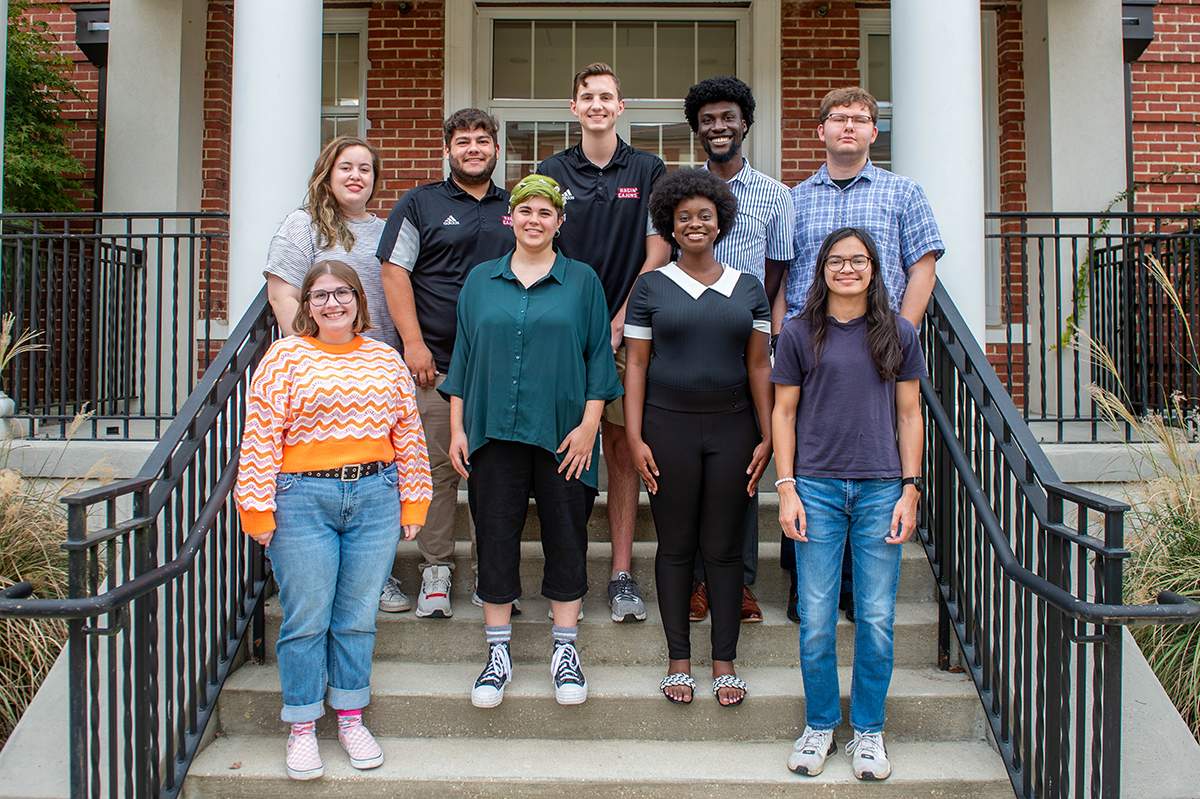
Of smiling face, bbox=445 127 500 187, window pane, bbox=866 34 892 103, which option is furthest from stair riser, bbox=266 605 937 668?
window pane, bbox=866 34 892 103

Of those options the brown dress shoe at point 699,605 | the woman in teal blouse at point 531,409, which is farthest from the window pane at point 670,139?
the brown dress shoe at point 699,605

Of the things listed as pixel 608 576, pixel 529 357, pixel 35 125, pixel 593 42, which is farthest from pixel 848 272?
pixel 35 125

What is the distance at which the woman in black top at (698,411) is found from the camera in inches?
104

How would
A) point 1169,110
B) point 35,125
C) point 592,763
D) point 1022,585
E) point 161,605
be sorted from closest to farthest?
point 1022,585
point 592,763
point 161,605
point 35,125
point 1169,110

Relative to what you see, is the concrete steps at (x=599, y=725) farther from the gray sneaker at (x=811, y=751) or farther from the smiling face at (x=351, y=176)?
the smiling face at (x=351, y=176)

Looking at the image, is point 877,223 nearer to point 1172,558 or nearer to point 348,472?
point 1172,558

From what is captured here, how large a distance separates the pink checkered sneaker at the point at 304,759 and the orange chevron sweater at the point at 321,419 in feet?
2.28

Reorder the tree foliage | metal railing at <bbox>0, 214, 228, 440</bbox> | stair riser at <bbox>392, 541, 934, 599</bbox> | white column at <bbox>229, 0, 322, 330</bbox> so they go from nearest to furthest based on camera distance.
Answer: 1. stair riser at <bbox>392, 541, 934, 599</bbox>
2. white column at <bbox>229, 0, 322, 330</bbox>
3. metal railing at <bbox>0, 214, 228, 440</bbox>
4. the tree foliage

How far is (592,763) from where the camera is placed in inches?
Result: 101

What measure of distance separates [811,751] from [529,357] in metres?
1.53

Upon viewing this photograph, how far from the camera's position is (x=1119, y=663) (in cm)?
213

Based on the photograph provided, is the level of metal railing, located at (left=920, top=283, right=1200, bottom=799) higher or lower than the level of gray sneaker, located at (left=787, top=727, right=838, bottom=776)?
higher

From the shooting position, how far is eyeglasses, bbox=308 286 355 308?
2.49 m

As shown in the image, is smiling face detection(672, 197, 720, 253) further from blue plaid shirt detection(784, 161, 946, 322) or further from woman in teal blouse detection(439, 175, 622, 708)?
blue plaid shirt detection(784, 161, 946, 322)
